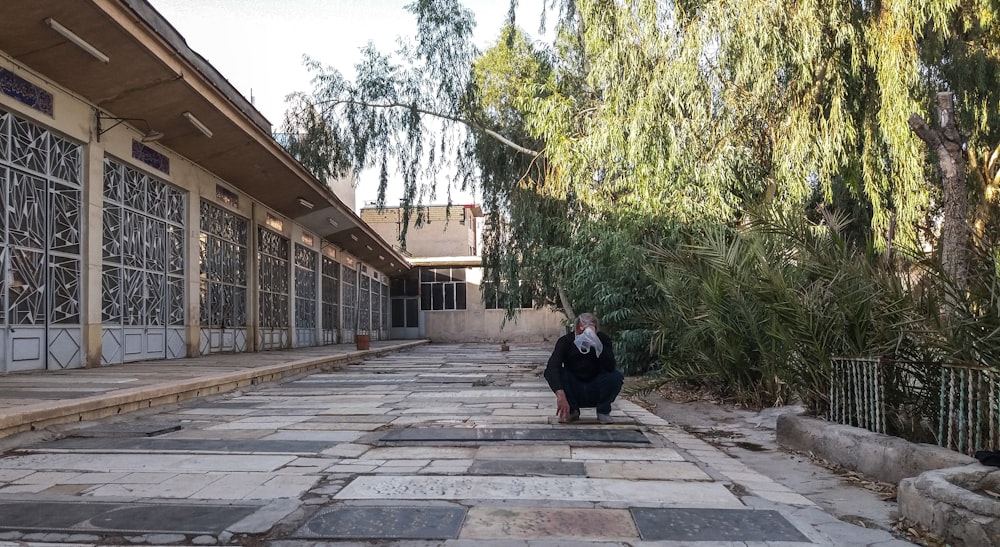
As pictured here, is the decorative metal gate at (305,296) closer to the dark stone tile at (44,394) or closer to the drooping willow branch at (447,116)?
the drooping willow branch at (447,116)

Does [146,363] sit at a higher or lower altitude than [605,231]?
lower

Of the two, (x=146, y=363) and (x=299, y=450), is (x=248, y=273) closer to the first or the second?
(x=146, y=363)

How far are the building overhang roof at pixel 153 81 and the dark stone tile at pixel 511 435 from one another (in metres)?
7.33

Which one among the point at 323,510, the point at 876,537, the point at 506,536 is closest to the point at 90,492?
the point at 323,510

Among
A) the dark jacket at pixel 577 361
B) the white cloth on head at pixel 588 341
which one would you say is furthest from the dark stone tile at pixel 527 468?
the white cloth on head at pixel 588 341

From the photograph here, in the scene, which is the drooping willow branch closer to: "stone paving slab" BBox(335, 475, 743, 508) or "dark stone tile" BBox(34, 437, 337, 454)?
"dark stone tile" BBox(34, 437, 337, 454)

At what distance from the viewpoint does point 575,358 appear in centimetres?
773

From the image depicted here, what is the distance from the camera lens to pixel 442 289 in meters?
42.5

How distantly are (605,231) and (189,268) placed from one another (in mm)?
9174

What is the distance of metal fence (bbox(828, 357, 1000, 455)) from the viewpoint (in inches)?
184

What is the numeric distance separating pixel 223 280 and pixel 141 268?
408 cm

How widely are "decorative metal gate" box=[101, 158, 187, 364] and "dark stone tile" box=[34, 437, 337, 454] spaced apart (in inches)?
294

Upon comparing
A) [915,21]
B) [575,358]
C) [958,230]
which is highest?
[915,21]

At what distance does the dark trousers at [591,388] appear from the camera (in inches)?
306
